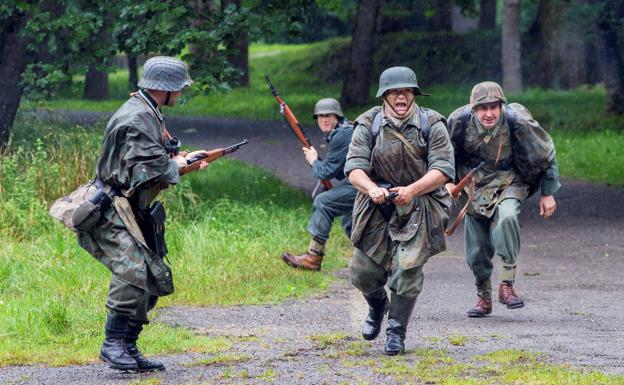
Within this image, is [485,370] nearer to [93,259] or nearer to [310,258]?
[310,258]

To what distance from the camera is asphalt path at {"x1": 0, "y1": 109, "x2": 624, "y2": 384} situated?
7000mm

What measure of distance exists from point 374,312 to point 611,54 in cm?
1781

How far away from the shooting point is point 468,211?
30.9 ft

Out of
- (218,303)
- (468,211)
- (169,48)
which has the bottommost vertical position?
(218,303)

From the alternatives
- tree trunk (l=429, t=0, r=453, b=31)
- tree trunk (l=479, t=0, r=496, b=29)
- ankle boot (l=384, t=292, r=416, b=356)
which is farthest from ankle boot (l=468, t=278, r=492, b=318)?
tree trunk (l=479, t=0, r=496, b=29)

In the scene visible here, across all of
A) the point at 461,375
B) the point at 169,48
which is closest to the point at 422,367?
the point at 461,375

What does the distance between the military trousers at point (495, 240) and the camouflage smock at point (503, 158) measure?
0.09m

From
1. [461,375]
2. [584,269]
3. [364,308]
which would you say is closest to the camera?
[461,375]

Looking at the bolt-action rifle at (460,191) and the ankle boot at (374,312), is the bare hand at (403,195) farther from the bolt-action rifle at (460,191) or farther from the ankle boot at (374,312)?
the bolt-action rifle at (460,191)

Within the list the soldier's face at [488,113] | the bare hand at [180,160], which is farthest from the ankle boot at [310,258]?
the bare hand at [180,160]

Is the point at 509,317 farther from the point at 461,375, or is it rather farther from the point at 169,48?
the point at 169,48

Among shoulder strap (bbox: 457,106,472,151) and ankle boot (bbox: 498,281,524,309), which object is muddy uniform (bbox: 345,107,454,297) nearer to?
shoulder strap (bbox: 457,106,472,151)

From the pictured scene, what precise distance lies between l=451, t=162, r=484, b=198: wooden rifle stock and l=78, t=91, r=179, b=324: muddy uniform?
2401 mm

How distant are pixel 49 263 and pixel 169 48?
4683 millimetres
